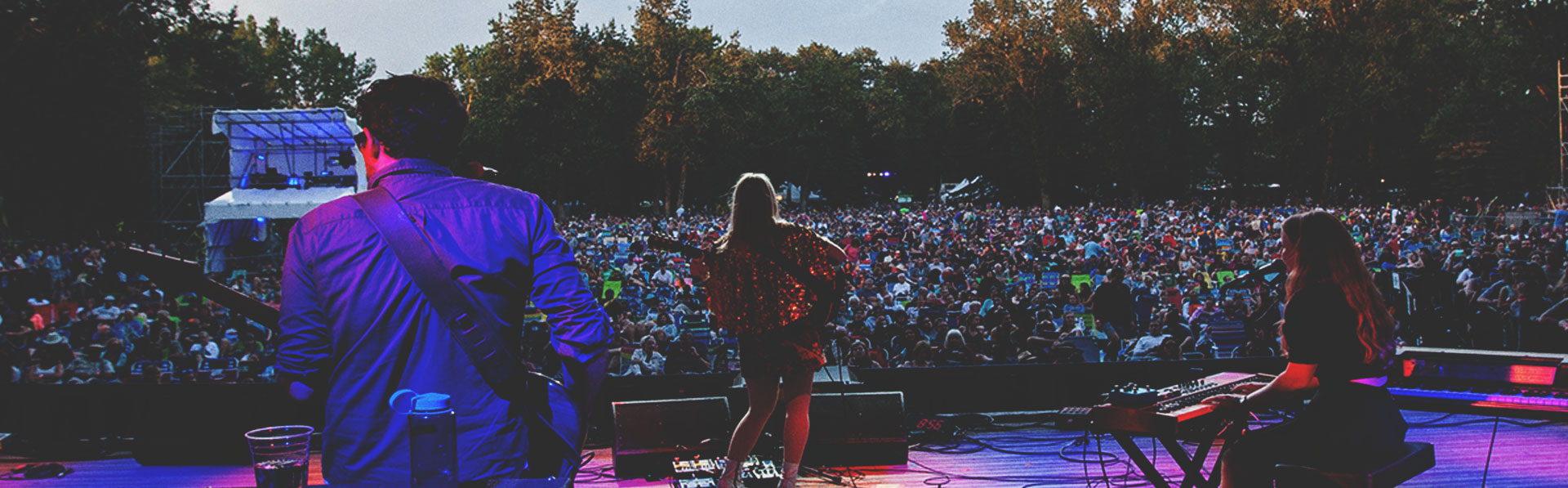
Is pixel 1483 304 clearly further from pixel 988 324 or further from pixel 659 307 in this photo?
pixel 659 307

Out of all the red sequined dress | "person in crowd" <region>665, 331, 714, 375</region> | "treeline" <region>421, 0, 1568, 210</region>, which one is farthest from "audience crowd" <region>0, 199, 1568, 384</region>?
"treeline" <region>421, 0, 1568, 210</region>

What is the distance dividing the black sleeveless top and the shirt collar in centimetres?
208

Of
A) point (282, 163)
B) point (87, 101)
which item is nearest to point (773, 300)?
point (282, 163)

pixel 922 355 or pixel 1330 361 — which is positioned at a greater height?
pixel 1330 361

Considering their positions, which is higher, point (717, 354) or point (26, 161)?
point (26, 161)

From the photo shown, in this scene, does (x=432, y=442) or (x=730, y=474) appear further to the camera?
(x=730, y=474)

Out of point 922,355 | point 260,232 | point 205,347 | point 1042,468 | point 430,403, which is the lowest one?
point 1042,468

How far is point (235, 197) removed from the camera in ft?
51.8

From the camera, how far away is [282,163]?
54.3ft

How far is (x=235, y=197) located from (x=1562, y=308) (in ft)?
55.1

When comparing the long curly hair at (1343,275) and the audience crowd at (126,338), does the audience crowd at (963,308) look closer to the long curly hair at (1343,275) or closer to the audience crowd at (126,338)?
the audience crowd at (126,338)

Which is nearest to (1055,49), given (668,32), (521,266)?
(668,32)

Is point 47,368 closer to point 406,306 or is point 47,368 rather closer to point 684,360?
point 684,360

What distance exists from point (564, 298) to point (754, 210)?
162 cm
